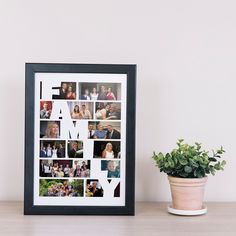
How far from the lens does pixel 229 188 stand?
1444 mm

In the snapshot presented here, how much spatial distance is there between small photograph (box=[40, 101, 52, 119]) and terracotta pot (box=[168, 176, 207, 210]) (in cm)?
37

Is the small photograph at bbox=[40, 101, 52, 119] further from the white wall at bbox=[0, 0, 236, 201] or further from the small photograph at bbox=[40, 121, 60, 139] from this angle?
the white wall at bbox=[0, 0, 236, 201]

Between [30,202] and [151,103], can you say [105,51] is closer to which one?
[151,103]

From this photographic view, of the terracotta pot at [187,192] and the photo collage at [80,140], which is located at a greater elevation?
the photo collage at [80,140]

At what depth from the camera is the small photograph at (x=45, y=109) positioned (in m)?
1.26

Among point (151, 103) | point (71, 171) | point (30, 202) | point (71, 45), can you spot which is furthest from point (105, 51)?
point (30, 202)

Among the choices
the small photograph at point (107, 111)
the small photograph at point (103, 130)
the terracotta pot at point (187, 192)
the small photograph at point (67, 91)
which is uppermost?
the small photograph at point (67, 91)

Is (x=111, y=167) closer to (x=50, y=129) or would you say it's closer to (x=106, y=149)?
(x=106, y=149)

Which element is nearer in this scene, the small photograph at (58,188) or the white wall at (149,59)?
the small photograph at (58,188)

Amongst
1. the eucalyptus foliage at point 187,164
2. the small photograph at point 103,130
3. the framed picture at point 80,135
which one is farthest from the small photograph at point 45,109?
the eucalyptus foliage at point 187,164

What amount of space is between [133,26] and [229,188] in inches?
23.0

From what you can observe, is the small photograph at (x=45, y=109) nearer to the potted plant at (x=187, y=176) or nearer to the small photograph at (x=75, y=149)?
the small photograph at (x=75, y=149)

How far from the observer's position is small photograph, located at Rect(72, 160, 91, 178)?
1261 mm

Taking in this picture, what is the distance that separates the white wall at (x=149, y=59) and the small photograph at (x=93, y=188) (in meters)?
0.21
